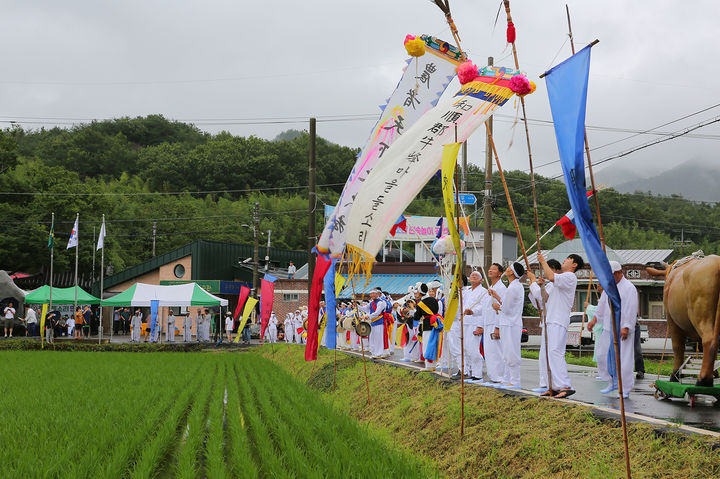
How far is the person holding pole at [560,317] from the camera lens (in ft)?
29.5

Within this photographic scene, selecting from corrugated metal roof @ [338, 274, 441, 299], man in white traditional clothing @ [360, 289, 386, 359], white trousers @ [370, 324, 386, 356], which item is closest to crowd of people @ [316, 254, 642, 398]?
man in white traditional clothing @ [360, 289, 386, 359]

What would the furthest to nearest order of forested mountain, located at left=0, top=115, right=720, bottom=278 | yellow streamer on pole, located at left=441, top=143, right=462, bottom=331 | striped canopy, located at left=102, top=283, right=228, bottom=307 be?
forested mountain, located at left=0, top=115, right=720, bottom=278
striped canopy, located at left=102, top=283, right=228, bottom=307
yellow streamer on pole, located at left=441, top=143, right=462, bottom=331

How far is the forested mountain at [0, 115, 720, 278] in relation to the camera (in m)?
47.8

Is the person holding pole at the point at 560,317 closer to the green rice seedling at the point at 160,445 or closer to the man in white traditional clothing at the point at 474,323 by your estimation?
the man in white traditional clothing at the point at 474,323

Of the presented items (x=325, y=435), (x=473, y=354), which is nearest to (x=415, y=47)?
(x=473, y=354)

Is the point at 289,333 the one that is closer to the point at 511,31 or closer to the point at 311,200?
the point at 311,200

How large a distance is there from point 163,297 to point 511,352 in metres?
24.0

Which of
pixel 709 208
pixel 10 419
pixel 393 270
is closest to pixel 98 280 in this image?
pixel 393 270

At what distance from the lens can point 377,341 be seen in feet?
61.6

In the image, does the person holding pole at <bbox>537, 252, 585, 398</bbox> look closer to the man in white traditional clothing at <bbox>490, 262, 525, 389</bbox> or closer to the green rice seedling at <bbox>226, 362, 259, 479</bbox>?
the man in white traditional clothing at <bbox>490, 262, 525, 389</bbox>

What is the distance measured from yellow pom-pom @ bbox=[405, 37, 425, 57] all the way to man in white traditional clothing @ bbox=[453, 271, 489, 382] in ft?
11.7

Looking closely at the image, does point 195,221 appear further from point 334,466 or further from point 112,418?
point 334,466

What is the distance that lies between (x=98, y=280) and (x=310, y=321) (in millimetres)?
38936

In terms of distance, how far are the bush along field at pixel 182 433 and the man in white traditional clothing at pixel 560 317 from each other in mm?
→ 2210
